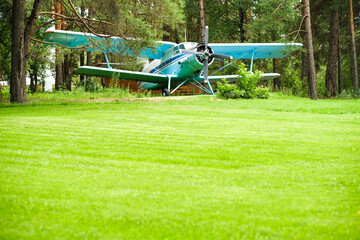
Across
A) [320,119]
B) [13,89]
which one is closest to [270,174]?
[320,119]

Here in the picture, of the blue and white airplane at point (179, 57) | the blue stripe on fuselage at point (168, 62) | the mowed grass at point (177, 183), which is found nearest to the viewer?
the mowed grass at point (177, 183)

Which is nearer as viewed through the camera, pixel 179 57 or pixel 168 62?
pixel 179 57

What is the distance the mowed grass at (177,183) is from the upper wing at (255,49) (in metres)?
14.0

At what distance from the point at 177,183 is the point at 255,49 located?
18.9m

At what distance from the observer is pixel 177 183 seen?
3510mm

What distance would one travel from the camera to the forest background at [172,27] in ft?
42.7

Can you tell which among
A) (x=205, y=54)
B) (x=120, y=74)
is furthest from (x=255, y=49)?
(x=120, y=74)

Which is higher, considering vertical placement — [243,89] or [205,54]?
[205,54]

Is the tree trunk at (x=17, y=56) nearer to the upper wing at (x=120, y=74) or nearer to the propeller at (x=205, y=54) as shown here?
the upper wing at (x=120, y=74)

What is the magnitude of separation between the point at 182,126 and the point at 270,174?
145 inches

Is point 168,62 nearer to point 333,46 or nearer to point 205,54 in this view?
point 205,54

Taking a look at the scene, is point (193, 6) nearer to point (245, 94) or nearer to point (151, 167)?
point (245, 94)

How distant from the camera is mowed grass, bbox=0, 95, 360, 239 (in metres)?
2.50

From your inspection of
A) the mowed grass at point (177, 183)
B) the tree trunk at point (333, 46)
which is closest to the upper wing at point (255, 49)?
the tree trunk at point (333, 46)
